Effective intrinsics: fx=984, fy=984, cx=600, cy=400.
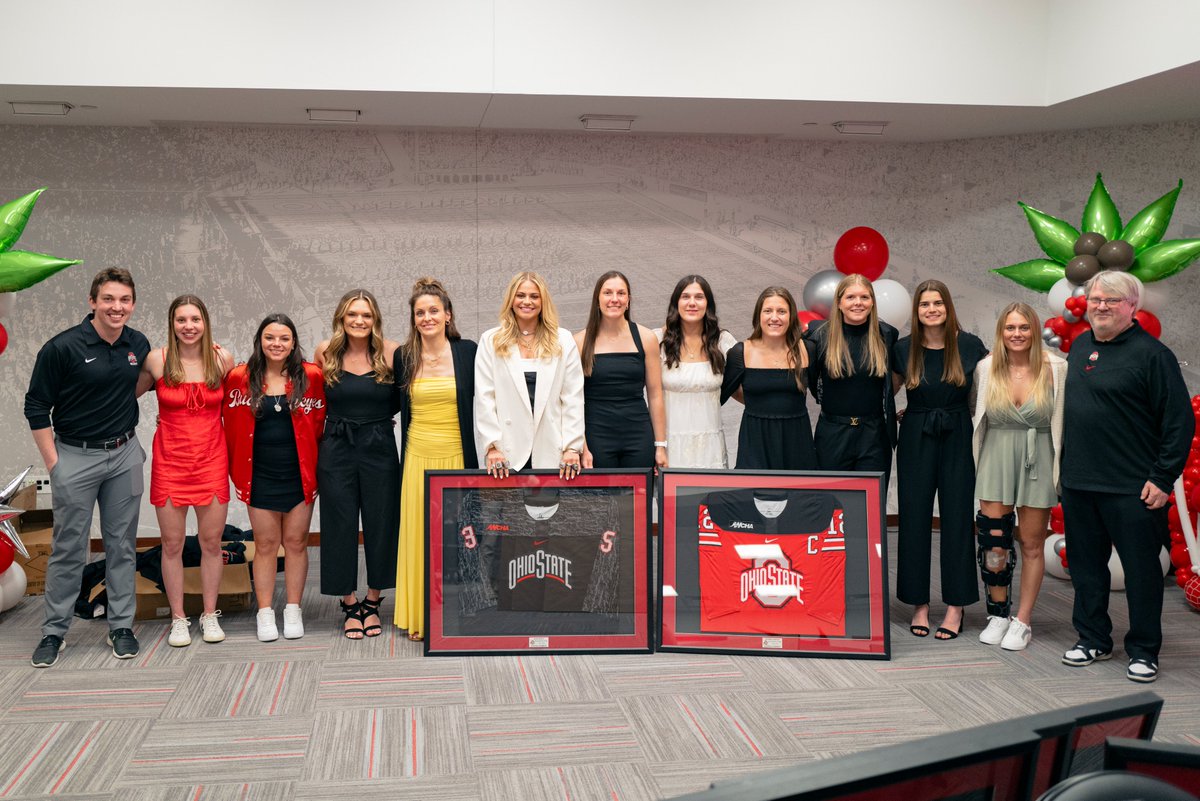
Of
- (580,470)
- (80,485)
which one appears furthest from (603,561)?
(80,485)

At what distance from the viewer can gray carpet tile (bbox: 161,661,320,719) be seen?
351 centimetres

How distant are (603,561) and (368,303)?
149cm

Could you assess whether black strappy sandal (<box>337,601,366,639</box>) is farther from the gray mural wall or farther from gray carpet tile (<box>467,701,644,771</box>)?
the gray mural wall

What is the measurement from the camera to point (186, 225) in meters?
6.16

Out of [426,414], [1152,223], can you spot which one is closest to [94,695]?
[426,414]

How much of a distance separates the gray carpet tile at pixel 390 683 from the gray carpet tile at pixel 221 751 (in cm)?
25

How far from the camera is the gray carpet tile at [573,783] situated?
2.89 m

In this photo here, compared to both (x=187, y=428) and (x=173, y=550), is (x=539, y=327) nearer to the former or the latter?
(x=187, y=428)

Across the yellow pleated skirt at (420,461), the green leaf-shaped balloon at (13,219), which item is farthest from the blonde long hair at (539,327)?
the green leaf-shaped balloon at (13,219)

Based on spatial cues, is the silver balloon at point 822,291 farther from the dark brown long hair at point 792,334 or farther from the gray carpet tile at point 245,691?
the gray carpet tile at point 245,691

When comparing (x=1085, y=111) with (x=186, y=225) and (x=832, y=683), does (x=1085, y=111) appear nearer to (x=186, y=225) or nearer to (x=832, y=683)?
(x=832, y=683)

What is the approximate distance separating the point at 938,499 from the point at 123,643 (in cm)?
353

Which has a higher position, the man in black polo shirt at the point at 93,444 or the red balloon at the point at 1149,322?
the red balloon at the point at 1149,322

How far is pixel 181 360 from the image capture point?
13.6 ft
